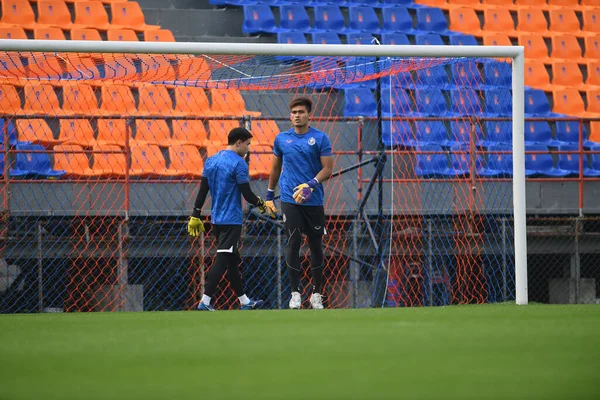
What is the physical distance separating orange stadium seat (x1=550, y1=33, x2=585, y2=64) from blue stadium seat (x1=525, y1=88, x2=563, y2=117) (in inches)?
59.8

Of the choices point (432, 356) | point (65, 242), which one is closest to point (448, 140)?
point (65, 242)

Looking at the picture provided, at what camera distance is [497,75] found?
13414mm

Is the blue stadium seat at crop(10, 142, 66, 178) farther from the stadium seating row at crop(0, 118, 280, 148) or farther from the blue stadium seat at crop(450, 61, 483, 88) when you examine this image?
the blue stadium seat at crop(450, 61, 483, 88)

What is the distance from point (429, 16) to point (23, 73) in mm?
8391

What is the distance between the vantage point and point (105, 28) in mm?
13703

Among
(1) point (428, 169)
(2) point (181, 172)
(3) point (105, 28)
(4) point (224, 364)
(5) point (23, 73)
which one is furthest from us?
(3) point (105, 28)

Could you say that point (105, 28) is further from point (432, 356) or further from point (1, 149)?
point (432, 356)

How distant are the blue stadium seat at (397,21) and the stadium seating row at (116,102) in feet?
12.1

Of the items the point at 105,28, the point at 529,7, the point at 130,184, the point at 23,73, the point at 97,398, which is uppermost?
the point at 529,7

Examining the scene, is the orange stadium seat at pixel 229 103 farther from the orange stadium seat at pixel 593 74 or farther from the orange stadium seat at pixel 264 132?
the orange stadium seat at pixel 593 74

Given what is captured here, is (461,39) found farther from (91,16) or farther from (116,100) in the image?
(116,100)

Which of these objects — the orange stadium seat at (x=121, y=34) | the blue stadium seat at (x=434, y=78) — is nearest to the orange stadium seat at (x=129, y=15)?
the orange stadium seat at (x=121, y=34)

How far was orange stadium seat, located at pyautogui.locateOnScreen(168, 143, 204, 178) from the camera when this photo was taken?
11273 mm

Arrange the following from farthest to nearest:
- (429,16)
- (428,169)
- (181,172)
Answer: (429,16) → (428,169) → (181,172)
